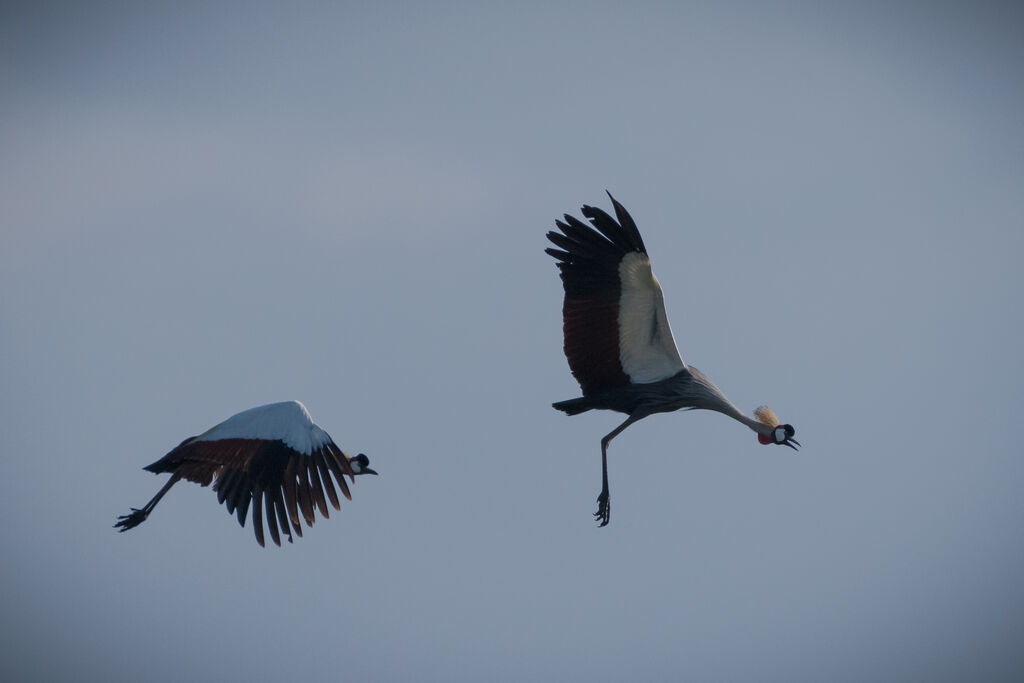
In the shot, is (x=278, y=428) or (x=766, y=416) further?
(x=766, y=416)

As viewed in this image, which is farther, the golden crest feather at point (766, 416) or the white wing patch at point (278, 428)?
the golden crest feather at point (766, 416)

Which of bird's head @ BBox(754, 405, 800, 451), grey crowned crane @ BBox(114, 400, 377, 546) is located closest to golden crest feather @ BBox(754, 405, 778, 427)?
bird's head @ BBox(754, 405, 800, 451)

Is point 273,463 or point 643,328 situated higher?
point 643,328

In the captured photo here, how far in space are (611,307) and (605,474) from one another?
8.29 feet

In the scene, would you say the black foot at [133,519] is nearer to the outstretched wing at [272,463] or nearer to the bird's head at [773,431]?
the outstretched wing at [272,463]

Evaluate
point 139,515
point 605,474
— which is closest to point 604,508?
point 605,474

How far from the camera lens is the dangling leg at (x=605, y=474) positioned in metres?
20.9

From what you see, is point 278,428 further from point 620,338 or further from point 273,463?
point 620,338

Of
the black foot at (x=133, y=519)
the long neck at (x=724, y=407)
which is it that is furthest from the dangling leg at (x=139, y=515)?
Answer: the long neck at (x=724, y=407)

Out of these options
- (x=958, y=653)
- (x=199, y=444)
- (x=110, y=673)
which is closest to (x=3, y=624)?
(x=110, y=673)

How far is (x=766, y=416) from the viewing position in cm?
2222

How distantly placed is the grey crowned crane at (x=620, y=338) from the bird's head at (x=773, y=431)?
2cm

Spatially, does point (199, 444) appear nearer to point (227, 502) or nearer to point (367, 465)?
point (227, 502)

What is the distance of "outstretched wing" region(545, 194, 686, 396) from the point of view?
21.0 meters
